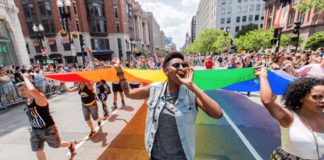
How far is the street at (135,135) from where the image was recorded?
12.4ft

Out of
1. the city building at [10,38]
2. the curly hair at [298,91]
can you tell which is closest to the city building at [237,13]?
the city building at [10,38]

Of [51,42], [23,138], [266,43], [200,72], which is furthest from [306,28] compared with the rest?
[51,42]

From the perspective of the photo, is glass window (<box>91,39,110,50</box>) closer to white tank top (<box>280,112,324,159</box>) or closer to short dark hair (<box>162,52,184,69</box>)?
short dark hair (<box>162,52,184,69</box>)

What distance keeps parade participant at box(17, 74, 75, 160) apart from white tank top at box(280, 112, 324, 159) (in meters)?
3.83

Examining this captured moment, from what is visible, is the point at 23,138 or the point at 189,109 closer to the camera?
the point at 189,109

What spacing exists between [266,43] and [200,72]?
3231cm

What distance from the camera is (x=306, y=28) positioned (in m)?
30.5

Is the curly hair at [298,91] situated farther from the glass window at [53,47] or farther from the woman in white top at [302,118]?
the glass window at [53,47]

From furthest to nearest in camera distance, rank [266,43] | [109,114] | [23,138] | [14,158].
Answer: [266,43]
[109,114]
[23,138]
[14,158]

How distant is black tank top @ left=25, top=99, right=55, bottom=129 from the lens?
2926 mm

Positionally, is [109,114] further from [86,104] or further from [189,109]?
[189,109]

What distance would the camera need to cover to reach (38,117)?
2955 mm

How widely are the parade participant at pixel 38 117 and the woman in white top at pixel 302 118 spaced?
141 inches

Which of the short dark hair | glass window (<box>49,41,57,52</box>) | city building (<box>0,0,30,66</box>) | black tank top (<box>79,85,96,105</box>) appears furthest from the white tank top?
glass window (<box>49,41,57,52</box>)
